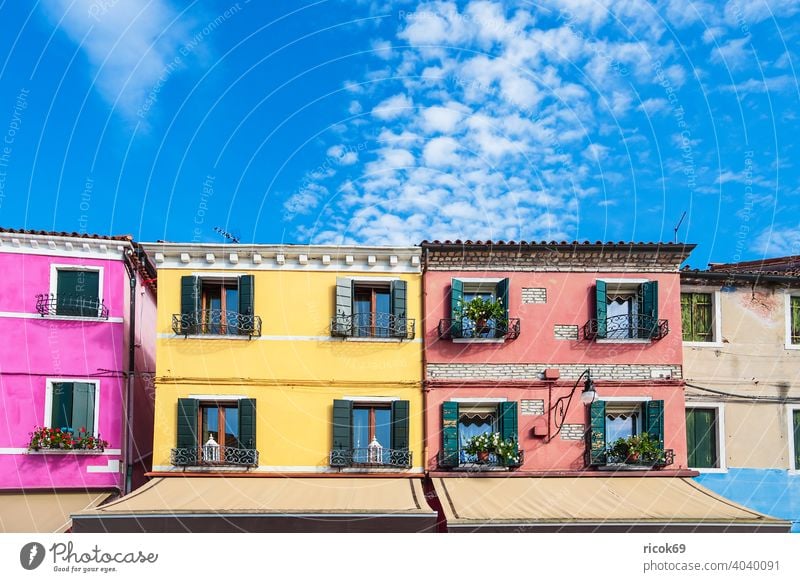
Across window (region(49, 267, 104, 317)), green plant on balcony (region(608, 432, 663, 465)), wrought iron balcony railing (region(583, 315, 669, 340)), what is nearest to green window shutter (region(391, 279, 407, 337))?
wrought iron balcony railing (region(583, 315, 669, 340))

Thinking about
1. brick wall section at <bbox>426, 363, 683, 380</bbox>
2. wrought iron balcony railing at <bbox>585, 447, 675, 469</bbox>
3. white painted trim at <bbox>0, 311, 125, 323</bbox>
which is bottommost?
wrought iron balcony railing at <bbox>585, 447, 675, 469</bbox>

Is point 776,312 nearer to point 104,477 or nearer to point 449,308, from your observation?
point 449,308

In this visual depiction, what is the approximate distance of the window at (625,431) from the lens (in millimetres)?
18422

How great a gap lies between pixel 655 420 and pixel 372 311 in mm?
7568

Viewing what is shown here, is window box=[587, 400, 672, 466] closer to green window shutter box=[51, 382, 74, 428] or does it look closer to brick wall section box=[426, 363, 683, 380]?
brick wall section box=[426, 363, 683, 380]

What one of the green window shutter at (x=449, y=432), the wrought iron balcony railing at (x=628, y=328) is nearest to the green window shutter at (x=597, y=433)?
the wrought iron balcony railing at (x=628, y=328)

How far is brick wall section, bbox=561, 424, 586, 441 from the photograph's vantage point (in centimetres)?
1880

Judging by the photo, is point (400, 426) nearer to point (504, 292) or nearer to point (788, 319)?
point (504, 292)

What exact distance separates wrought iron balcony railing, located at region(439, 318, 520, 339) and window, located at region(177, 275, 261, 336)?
4741 millimetres

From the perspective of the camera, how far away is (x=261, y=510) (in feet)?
52.3

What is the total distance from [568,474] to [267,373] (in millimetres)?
7818

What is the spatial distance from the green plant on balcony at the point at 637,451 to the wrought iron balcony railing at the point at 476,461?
231 centimetres

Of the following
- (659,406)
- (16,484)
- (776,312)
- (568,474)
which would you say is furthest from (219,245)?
(776,312)

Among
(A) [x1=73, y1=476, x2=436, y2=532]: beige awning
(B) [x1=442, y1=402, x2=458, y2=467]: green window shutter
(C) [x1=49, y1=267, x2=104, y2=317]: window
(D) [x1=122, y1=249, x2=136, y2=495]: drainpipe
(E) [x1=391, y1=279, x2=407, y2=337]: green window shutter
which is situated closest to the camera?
(A) [x1=73, y1=476, x2=436, y2=532]: beige awning
